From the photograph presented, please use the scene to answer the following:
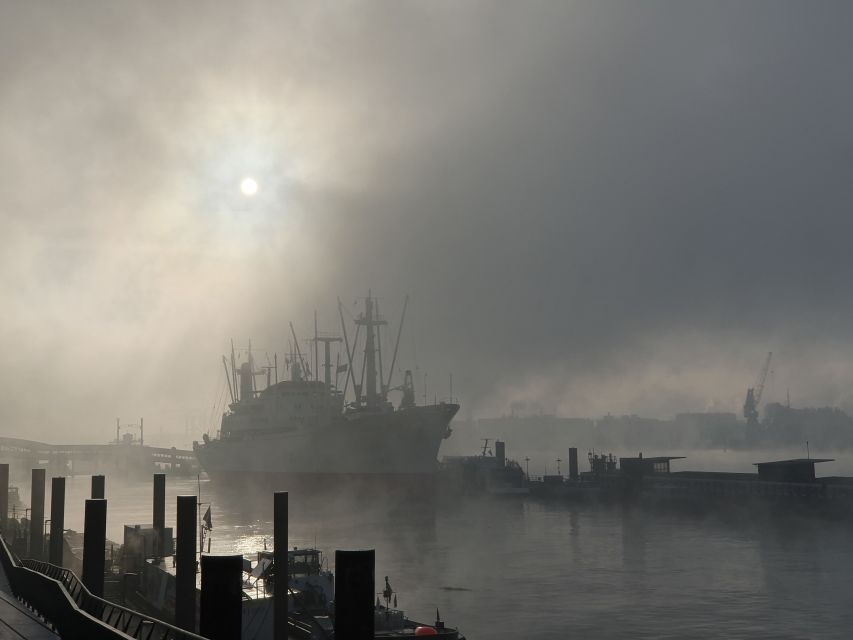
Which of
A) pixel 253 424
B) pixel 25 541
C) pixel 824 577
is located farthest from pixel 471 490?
pixel 25 541

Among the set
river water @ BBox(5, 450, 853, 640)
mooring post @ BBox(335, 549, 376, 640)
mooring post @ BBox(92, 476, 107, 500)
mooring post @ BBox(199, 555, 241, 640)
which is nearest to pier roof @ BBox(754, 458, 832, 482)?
river water @ BBox(5, 450, 853, 640)

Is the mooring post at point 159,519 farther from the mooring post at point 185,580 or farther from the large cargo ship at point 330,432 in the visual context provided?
the large cargo ship at point 330,432

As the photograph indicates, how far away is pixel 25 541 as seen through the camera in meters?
45.9

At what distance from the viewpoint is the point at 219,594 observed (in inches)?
490

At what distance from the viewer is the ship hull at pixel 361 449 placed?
126562 millimetres

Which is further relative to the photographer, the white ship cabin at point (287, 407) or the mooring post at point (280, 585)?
the white ship cabin at point (287, 407)

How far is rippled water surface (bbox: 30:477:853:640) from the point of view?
137ft

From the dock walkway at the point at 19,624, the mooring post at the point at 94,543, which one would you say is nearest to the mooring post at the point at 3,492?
the mooring post at the point at 94,543

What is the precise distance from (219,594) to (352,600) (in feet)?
7.44

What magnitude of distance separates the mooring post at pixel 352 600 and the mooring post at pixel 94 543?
42.5 feet

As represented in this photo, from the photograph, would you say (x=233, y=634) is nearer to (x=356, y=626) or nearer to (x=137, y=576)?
(x=356, y=626)

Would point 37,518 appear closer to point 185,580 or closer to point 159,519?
point 159,519

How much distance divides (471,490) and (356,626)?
13318cm

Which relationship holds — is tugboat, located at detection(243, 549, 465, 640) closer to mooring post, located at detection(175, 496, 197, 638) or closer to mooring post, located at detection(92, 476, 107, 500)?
mooring post, located at detection(175, 496, 197, 638)
